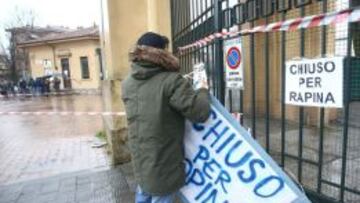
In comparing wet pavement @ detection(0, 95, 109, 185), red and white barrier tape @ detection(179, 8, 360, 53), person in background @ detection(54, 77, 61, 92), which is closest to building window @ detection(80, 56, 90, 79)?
person in background @ detection(54, 77, 61, 92)

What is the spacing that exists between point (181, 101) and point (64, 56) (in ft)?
103

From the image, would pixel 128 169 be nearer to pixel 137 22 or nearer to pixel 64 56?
pixel 137 22

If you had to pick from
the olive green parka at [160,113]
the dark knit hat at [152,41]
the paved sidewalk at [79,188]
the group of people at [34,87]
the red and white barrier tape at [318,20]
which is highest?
the red and white barrier tape at [318,20]

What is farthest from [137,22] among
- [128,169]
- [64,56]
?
[64,56]

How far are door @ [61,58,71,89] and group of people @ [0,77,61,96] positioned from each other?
0.58 m

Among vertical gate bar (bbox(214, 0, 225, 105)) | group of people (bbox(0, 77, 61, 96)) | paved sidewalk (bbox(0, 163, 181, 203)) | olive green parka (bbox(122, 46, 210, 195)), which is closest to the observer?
olive green parka (bbox(122, 46, 210, 195))

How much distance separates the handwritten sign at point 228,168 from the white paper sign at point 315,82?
16.8 inches

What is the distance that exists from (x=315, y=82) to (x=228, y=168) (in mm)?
844

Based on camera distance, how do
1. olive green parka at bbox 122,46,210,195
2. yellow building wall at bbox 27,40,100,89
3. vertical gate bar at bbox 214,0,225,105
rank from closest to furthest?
olive green parka at bbox 122,46,210,195, vertical gate bar at bbox 214,0,225,105, yellow building wall at bbox 27,40,100,89

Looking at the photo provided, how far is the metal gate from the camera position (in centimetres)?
232

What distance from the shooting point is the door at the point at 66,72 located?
32.0 m

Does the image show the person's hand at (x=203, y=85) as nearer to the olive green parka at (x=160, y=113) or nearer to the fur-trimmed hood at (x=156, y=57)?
the olive green parka at (x=160, y=113)

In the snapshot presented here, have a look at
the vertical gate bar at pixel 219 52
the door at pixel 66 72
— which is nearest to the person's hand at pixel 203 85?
the vertical gate bar at pixel 219 52

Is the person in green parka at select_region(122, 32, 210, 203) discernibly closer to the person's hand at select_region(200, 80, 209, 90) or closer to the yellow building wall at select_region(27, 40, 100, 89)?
the person's hand at select_region(200, 80, 209, 90)
